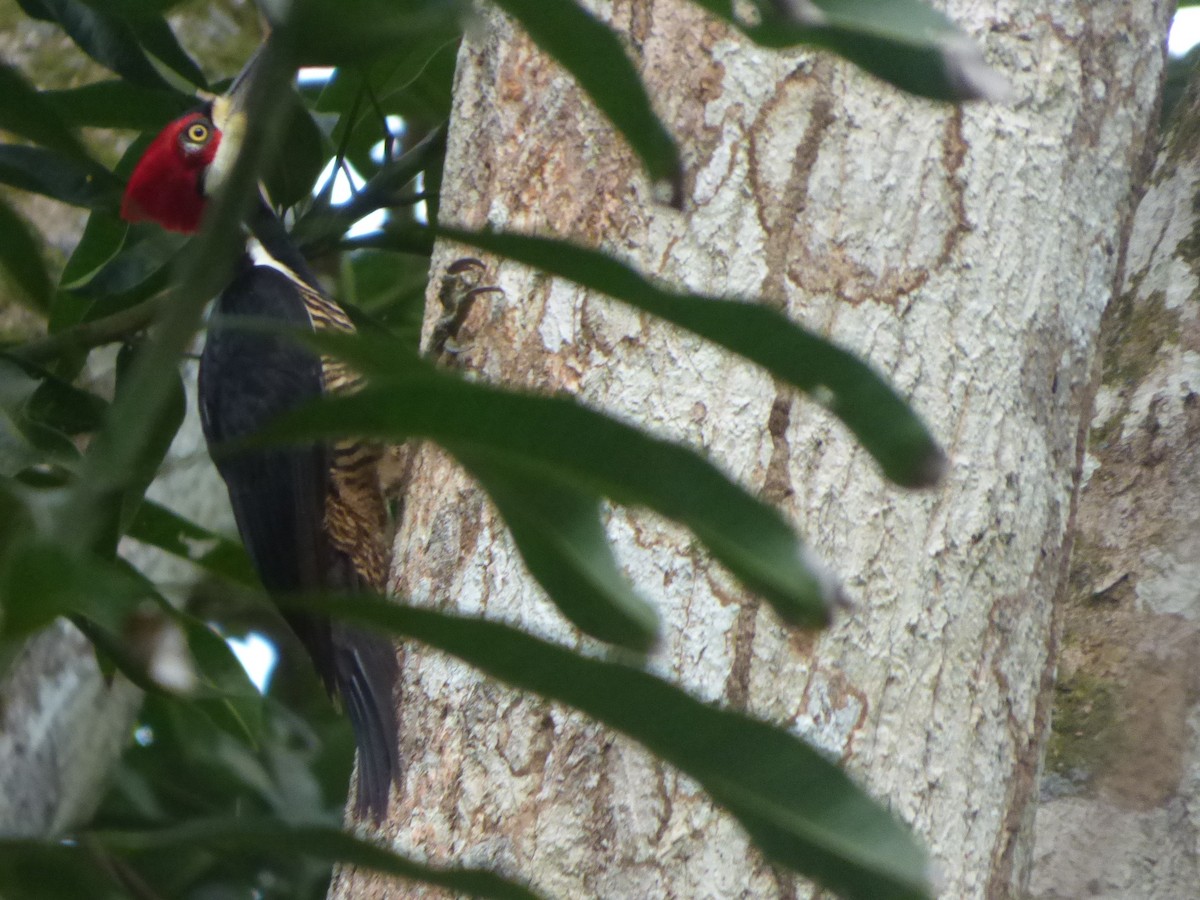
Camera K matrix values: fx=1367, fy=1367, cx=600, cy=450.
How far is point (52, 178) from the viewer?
61.2 inches

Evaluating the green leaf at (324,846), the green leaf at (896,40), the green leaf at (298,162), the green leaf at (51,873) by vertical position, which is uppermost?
the green leaf at (298,162)

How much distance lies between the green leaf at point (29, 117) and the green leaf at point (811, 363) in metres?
0.31

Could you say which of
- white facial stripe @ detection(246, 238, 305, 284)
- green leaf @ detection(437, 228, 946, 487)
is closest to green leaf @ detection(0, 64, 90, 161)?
green leaf @ detection(437, 228, 946, 487)

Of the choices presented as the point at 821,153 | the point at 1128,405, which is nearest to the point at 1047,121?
the point at 821,153

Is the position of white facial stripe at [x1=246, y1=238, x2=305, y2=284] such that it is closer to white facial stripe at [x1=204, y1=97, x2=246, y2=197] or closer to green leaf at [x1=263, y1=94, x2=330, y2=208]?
white facial stripe at [x1=204, y1=97, x2=246, y2=197]

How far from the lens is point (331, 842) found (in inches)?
18.8

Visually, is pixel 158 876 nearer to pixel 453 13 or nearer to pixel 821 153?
pixel 821 153

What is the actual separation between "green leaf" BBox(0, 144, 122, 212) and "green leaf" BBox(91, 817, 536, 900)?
1.09 m

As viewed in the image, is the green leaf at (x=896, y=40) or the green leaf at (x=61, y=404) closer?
the green leaf at (x=896, y=40)

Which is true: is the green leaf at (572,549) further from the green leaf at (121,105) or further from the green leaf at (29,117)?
the green leaf at (121,105)

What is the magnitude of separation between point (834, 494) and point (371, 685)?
0.84m

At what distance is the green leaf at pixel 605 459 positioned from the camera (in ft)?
1.45

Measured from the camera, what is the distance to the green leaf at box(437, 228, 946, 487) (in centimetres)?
47

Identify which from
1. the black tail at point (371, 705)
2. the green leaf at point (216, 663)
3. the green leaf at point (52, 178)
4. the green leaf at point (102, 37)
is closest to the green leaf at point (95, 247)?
the green leaf at point (52, 178)
